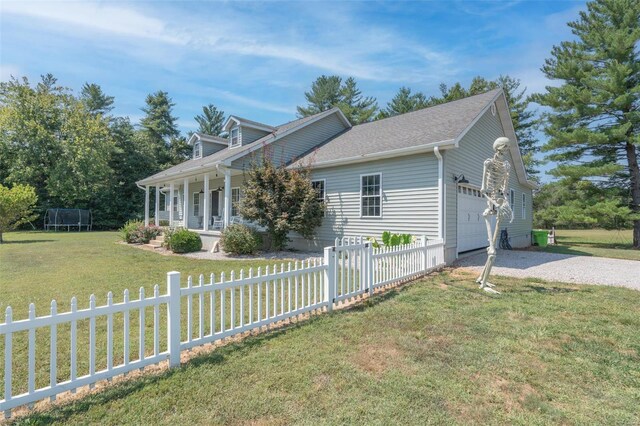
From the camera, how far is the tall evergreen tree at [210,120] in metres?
43.2

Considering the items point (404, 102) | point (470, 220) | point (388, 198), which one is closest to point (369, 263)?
point (388, 198)

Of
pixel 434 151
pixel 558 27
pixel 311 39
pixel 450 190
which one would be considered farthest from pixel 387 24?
pixel 558 27

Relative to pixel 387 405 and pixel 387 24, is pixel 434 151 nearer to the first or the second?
pixel 387 24

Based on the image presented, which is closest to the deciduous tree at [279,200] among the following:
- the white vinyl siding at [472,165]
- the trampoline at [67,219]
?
the white vinyl siding at [472,165]

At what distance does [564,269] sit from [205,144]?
1846cm

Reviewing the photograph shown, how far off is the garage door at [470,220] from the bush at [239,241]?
6.91 meters

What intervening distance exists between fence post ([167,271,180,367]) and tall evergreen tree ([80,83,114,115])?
1650 inches

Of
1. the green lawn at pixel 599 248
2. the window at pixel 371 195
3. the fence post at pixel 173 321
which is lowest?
the green lawn at pixel 599 248

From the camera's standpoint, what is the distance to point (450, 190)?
32.0ft

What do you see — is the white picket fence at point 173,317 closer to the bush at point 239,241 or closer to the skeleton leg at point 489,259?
the skeleton leg at point 489,259

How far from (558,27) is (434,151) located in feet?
51.9

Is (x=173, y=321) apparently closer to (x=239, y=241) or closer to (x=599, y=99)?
(x=239, y=241)

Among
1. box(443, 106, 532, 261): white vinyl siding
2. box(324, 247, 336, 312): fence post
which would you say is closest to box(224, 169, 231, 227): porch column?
box(443, 106, 532, 261): white vinyl siding

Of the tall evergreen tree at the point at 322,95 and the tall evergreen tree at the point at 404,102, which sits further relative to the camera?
the tall evergreen tree at the point at 322,95
